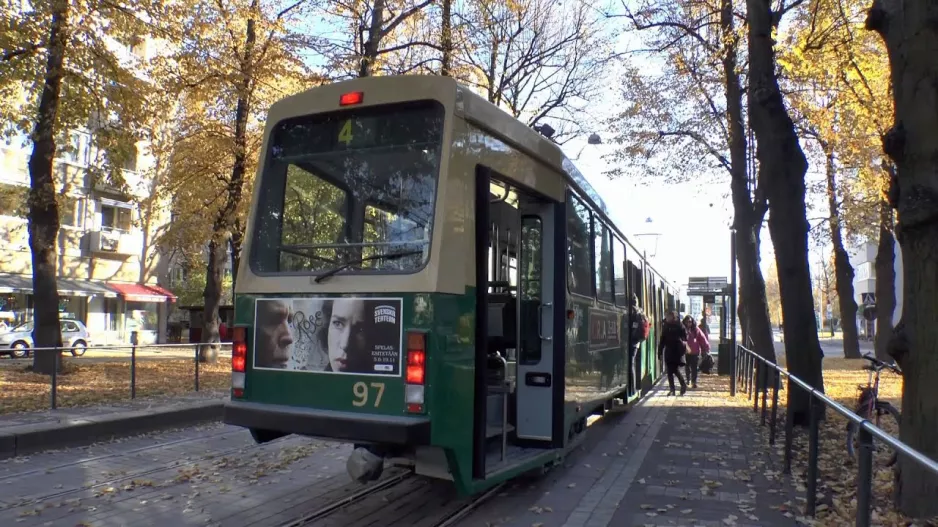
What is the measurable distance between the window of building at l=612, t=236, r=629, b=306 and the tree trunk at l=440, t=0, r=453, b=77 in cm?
869

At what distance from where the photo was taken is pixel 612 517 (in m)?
5.87

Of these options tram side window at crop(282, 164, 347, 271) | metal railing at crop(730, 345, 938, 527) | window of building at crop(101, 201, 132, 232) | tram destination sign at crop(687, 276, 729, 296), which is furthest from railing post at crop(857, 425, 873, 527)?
window of building at crop(101, 201, 132, 232)

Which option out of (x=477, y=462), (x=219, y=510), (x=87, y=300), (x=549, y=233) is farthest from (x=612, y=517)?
(x=87, y=300)

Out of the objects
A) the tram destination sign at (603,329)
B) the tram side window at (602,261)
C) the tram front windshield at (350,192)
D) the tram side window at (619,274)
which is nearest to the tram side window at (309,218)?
the tram front windshield at (350,192)

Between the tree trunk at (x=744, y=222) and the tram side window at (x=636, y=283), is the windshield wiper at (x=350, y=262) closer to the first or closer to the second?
the tram side window at (x=636, y=283)

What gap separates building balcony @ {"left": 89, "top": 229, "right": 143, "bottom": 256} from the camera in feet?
115

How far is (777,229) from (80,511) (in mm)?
8722

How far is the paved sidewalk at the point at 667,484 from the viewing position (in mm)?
5891

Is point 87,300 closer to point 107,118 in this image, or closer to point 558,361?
point 107,118

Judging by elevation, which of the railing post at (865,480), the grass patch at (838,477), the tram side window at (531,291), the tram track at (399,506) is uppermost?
the tram side window at (531,291)

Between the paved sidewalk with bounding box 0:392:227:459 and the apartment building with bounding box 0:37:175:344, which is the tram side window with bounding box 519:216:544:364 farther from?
the apartment building with bounding box 0:37:175:344

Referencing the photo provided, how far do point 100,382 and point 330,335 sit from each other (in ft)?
32.6

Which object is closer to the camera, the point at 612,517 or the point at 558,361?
the point at 612,517

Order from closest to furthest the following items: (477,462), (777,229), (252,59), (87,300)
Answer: (477,462)
(777,229)
(252,59)
(87,300)
